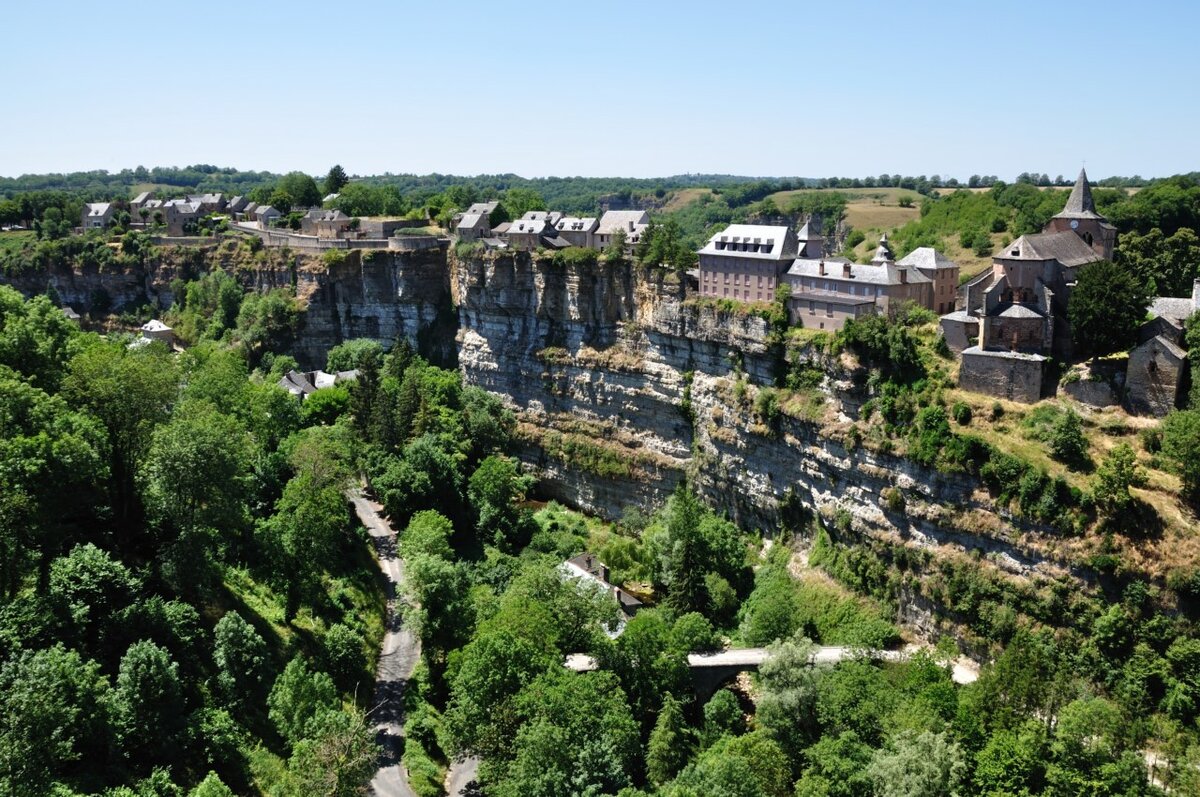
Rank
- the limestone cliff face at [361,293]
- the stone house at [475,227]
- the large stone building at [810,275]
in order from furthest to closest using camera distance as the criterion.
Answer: the stone house at [475,227] → the limestone cliff face at [361,293] → the large stone building at [810,275]

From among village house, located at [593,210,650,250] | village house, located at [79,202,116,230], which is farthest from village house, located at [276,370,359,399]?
village house, located at [79,202,116,230]

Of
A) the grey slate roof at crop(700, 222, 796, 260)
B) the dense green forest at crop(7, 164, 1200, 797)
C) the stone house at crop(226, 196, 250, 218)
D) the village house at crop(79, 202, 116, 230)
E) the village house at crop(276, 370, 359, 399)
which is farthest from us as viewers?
the stone house at crop(226, 196, 250, 218)

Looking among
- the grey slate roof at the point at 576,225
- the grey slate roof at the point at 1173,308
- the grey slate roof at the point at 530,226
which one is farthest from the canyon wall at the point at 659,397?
the grey slate roof at the point at 1173,308

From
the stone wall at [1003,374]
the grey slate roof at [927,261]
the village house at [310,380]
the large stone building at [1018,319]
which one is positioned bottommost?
the village house at [310,380]

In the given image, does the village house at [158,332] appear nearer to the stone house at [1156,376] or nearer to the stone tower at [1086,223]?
the stone tower at [1086,223]

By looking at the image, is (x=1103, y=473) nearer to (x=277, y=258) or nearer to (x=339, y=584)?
(x=339, y=584)

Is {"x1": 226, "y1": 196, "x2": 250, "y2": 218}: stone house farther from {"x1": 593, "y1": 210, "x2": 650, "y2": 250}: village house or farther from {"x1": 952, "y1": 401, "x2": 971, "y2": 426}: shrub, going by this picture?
{"x1": 952, "y1": 401, "x2": 971, "y2": 426}: shrub
